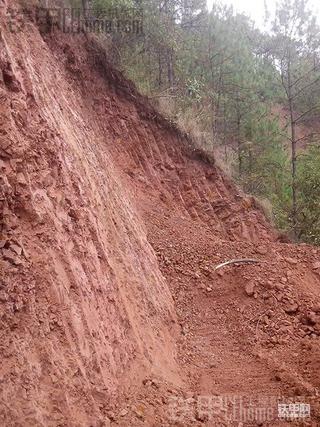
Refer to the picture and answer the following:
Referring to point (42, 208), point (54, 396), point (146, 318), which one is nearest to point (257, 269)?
point (146, 318)

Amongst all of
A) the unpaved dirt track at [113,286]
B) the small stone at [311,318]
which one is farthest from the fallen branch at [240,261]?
the small stone at [311,318]

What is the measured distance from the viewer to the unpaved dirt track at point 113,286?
150 inches

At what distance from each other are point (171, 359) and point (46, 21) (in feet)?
21.5

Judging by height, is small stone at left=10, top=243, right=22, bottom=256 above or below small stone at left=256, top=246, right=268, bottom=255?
above

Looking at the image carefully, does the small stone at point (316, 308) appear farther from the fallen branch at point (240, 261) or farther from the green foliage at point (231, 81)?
the green foliage at point (231, 81)

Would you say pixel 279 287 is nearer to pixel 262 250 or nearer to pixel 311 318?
pixel 311 318

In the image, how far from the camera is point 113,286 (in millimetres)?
5156

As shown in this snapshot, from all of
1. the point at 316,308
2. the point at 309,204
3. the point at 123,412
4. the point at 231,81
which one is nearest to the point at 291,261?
the point at 316,308

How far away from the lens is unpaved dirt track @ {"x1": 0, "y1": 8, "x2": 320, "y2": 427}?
3805 mm

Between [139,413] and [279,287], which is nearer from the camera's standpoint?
[139,413]

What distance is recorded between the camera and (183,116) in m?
11.2

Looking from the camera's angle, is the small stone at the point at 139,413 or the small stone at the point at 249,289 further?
the small stone at the point at 249,289

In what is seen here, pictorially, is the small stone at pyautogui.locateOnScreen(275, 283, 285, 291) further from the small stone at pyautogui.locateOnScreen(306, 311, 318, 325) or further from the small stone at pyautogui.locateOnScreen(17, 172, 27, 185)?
the small stone at pyautogui.locateOnScreen(17, 172, 27, 185)

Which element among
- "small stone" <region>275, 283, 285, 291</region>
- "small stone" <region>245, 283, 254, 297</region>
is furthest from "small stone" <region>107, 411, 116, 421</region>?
"small stone" <region>275, 283, 285, 291</region>
